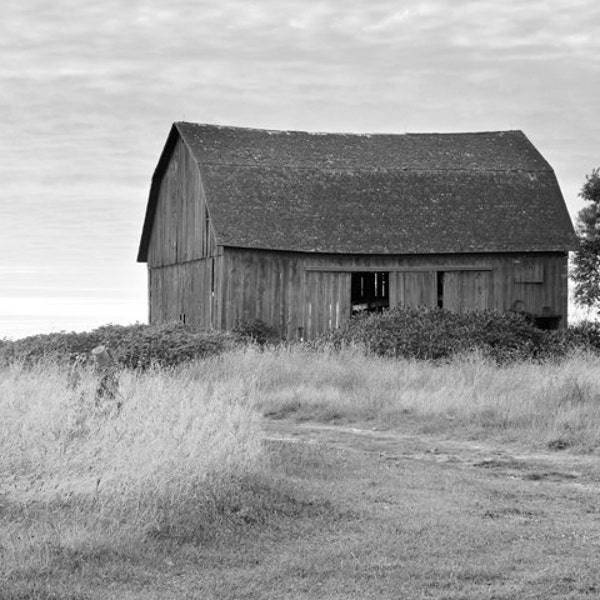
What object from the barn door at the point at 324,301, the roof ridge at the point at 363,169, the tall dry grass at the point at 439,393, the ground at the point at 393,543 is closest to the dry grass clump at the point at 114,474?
the ground at the point at 393,543

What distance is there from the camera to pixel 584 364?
25391mm

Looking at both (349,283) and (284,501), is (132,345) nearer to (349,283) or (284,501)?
(349,283)

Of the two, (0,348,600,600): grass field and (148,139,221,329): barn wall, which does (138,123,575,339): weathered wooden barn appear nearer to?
(148,139,221,329): barn wall

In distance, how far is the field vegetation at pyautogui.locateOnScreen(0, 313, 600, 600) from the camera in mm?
9141

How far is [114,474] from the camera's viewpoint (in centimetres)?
1089

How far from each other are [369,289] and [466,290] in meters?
3.40

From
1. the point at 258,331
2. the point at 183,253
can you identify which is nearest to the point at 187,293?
the point at 183,253

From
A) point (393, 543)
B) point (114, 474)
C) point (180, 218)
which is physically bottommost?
point (393, 543)

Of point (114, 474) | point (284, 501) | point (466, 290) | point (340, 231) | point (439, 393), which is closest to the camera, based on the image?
point (114, 474)

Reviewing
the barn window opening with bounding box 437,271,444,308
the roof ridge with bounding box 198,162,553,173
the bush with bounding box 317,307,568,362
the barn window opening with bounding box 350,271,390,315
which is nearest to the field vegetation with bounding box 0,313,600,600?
the bush with bounding box 317,307,568,362

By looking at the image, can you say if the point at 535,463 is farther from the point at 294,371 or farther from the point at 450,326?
the point at 450,326

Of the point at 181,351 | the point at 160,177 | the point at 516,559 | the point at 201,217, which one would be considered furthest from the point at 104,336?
the point at 516,559

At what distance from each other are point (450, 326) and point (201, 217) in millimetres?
10650

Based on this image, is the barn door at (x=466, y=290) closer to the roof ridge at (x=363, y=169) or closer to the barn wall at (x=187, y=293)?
the roof ridge at (x=363, y=169)
